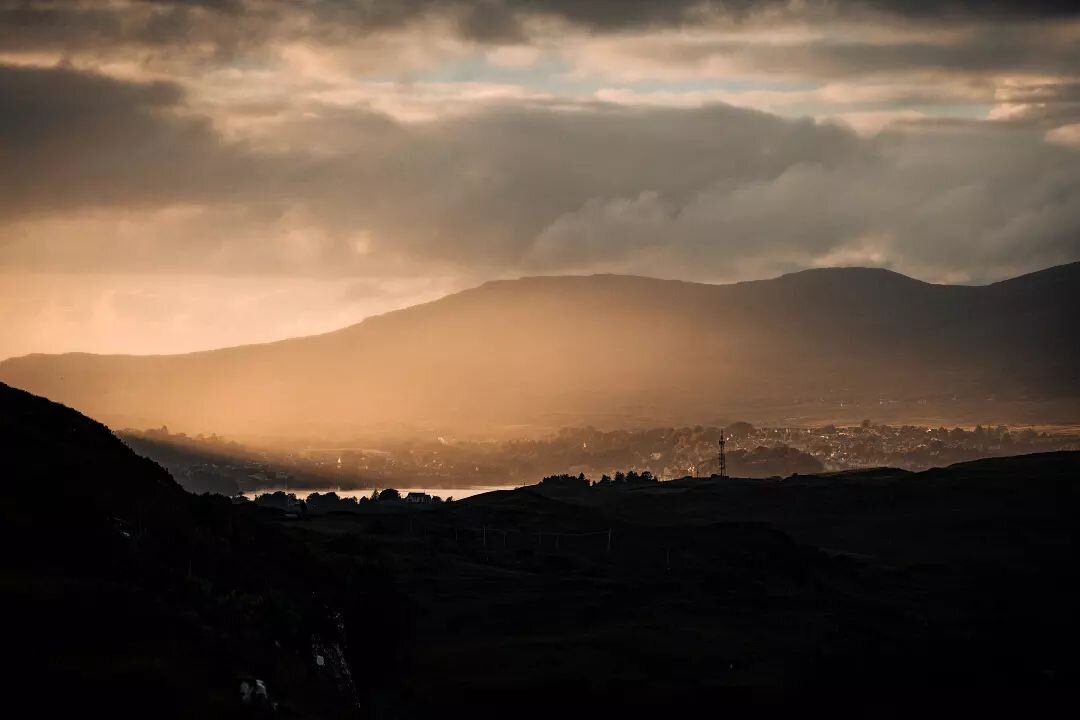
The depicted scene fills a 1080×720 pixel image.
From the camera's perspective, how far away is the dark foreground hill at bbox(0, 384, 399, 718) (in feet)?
200

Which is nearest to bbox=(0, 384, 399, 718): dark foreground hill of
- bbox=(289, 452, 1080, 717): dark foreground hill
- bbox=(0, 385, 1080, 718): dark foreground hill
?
bbox=(0, 385, 1080, 718): dark foreground hill

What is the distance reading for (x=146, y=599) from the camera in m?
70.4

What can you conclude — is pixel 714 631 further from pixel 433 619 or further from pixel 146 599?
pixel 146 599

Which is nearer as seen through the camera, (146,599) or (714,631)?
(146,599)

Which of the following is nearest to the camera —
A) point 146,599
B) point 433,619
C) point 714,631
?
point 146,599

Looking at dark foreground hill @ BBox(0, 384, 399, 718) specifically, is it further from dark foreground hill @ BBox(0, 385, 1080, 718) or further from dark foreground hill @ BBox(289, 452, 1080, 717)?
dark foreground hill @ BBox(289, 452, 1080, 717)

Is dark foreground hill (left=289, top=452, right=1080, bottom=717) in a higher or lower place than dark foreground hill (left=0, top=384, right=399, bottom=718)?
lower

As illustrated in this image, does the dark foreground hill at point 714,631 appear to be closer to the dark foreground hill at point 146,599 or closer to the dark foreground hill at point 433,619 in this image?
the dark foreground hill at point 433,619

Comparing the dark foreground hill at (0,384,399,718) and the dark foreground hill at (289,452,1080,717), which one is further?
the dark foreground hill at (289,452,1080,717)

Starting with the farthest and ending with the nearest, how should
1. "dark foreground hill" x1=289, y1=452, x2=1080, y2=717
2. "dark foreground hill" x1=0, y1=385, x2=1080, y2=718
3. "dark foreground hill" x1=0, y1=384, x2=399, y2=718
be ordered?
"dark foreground hill" x1=289, y1=452, x2=1080, y2=717, "dark foreground hill" x1=0, y1=385, x2=1080, y2=718, "dark foreground hill" x1=0, y1=384, x2=399, y2=718

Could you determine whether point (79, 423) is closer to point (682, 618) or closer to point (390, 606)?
point (390, 606)

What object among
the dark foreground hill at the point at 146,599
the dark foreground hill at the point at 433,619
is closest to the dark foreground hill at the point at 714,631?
the dark foreground hill at the point at 433,619

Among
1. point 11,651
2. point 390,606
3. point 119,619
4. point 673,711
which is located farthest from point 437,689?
point 11,651

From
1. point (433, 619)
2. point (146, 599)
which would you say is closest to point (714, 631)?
point (433, 619)
